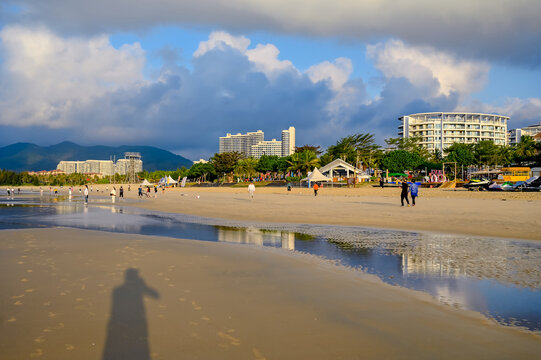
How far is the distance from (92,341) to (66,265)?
474 cm

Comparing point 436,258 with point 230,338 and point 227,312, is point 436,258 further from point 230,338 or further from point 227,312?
point 230,338

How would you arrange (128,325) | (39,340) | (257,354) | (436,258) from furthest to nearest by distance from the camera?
(436,258), (128,325), (39,340), (257,354)

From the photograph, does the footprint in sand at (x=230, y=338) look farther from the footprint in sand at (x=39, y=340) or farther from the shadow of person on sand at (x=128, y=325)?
the footprint in sand at (x=39, y=340)

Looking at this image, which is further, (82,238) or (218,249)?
(82,238)

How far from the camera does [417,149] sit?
4818 inches

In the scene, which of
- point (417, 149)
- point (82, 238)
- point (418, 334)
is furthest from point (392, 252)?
point (417, 149)

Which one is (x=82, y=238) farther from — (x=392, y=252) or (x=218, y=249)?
(x=392, y=252)

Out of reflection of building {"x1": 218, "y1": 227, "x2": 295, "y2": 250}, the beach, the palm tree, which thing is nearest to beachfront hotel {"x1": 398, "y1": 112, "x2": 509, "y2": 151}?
the palm tree

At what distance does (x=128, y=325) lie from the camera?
489 centimetres

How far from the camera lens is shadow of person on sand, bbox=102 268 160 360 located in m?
4.11

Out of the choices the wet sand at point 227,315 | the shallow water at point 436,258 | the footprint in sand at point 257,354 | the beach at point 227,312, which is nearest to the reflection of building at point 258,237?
the shallow water at point 436,258

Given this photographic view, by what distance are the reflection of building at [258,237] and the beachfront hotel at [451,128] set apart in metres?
155

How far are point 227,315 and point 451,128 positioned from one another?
569 ft

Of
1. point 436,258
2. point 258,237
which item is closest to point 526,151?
point 258,237
